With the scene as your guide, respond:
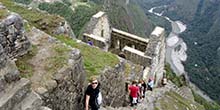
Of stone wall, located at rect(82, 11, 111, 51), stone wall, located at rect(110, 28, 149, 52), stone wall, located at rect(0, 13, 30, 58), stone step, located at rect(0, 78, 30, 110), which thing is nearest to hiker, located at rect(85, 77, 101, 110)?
stone wall, located at rect(0, 13, 30, 58)

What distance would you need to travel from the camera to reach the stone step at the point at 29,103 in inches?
356

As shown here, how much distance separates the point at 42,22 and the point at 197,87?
140 metres

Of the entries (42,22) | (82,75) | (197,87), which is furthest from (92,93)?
(197,87)

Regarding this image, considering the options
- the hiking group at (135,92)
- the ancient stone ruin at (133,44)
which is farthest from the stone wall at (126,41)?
the hiking group at (135,92)

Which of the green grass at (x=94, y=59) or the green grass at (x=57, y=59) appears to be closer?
the green grass at (x=57, y=59)

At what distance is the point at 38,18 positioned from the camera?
18000 mm

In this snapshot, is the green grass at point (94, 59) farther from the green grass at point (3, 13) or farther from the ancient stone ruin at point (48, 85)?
the green grass at point (3, 13)

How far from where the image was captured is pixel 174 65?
16875 centimetres

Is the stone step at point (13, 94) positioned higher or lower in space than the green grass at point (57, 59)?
higher

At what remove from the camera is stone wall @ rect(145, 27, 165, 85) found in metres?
23.8

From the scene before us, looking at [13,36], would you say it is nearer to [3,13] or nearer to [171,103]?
[3,13]

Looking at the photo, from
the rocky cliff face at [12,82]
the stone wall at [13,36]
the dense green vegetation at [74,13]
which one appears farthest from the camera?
the dense green vegetation at [74,13]

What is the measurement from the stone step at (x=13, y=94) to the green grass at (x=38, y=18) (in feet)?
26.7

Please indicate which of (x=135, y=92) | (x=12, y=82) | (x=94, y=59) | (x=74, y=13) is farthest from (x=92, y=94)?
(x=74, y=13)
